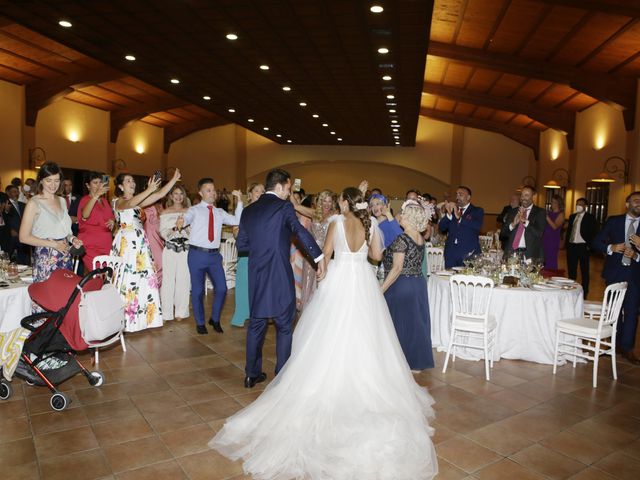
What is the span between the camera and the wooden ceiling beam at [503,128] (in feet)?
65.3

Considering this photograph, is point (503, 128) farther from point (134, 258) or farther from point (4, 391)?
point (4, 391)

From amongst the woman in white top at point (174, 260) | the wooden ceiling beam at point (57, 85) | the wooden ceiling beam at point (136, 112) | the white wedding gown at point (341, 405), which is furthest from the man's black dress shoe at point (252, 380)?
the wooden ceiling beam at point (136, 112)

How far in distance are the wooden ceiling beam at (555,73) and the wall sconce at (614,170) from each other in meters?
1.33

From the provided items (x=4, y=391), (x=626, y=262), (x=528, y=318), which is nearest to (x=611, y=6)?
(x=626, y=262)

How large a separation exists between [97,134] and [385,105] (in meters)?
10.6

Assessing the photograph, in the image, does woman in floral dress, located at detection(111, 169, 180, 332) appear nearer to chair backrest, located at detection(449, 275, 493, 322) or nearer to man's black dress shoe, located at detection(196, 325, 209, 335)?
man's black dress shoe, located at detection(196, 325, 209, 335)

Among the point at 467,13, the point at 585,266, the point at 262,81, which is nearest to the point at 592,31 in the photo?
the point at 467,13

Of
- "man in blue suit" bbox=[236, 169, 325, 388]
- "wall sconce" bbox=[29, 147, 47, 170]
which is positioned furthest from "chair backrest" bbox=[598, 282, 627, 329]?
"wall sconce" bbox=[29, 147, 47, 170]

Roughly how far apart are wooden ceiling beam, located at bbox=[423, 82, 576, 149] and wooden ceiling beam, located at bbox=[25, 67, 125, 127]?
9347 mm

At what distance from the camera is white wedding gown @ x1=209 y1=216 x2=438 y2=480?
2711 millimetres

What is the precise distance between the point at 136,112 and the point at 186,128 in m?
4.02

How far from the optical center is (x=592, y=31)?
957 centimetres

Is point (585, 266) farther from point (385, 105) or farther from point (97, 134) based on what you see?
point (97, 134)

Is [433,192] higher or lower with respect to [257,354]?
higher
